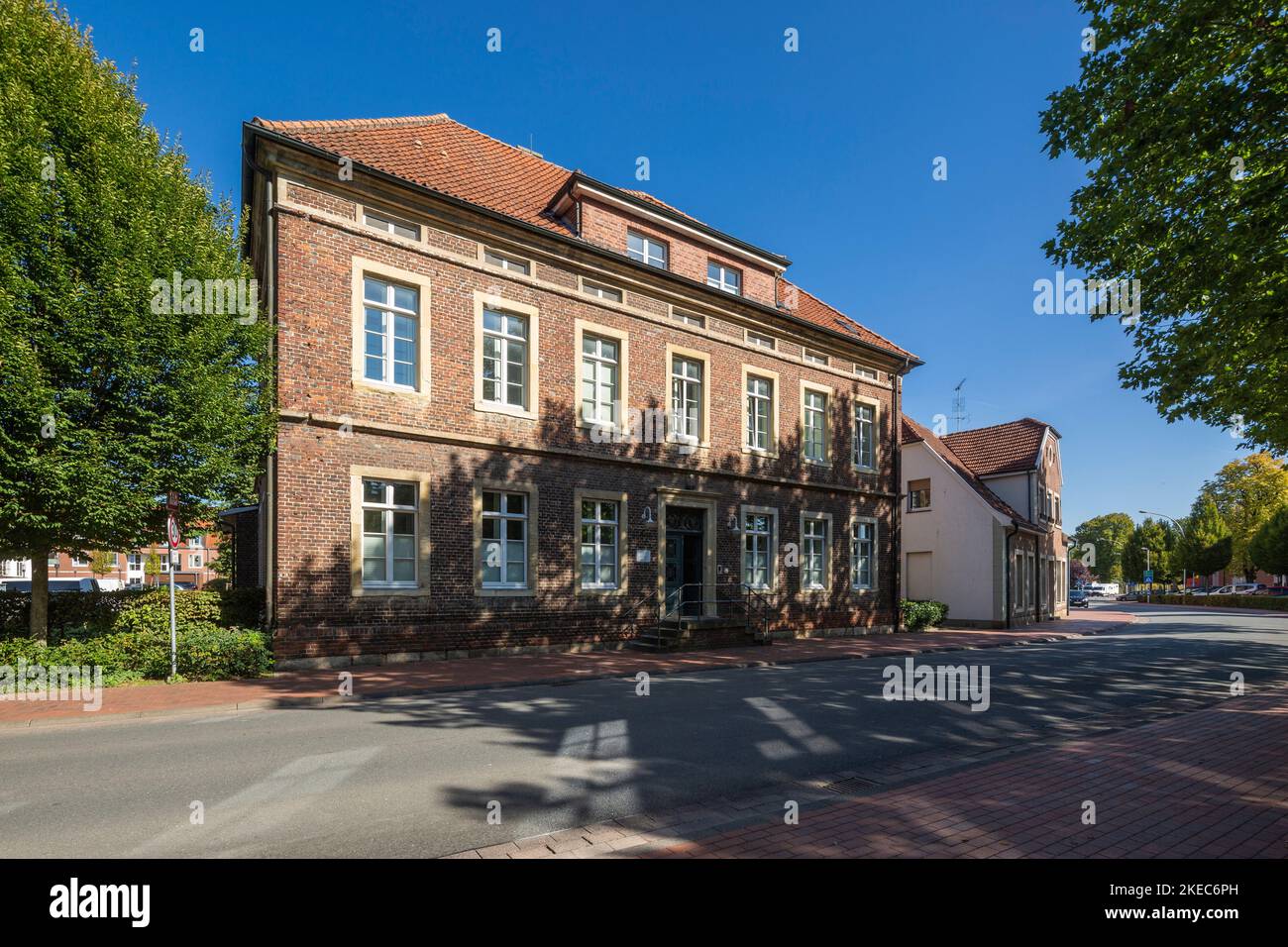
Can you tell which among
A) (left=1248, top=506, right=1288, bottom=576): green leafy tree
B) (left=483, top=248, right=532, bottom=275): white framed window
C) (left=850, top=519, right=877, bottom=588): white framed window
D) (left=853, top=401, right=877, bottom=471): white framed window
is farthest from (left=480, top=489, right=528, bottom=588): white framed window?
(left=1248, top=506, right=1288, bottom=576): green leafy tree

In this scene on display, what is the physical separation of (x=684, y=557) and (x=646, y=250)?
7964 mm

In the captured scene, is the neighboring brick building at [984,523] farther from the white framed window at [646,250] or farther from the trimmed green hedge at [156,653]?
the trimmed green hedge at [156,653]

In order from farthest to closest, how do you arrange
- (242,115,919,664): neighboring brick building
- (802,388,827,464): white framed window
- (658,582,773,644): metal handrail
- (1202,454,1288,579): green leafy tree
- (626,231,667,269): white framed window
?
(1202,454,1288,579): green leafy tree, (802,388,827,464): white framed window, (626,231,667,269): white framed window, (658,582,773,644): metal handrail, (242,115,919,664): neighboring brick building

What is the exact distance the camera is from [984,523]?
86.7 ft

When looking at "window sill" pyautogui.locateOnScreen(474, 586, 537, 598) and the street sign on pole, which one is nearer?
the street sign on pole

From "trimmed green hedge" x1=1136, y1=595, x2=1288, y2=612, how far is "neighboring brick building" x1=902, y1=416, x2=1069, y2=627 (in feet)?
85.6

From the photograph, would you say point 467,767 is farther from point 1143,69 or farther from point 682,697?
point 1143,69

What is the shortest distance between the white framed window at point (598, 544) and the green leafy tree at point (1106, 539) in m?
103

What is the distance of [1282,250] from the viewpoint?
7.98 m

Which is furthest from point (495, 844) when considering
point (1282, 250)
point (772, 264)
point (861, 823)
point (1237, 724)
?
point (772, 264)

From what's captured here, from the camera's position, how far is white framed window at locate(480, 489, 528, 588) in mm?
14336

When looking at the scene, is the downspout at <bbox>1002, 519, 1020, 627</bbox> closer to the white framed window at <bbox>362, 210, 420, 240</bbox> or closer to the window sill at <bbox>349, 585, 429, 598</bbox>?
the window sill at <bbox>349, 585, 429, 598</bbox>

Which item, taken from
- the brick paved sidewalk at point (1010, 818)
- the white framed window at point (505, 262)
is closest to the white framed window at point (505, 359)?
the white framed window at point (505, 262)

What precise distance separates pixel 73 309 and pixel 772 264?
16373mm
